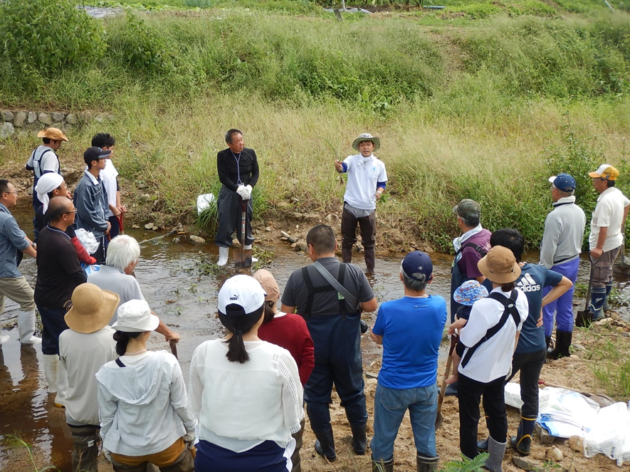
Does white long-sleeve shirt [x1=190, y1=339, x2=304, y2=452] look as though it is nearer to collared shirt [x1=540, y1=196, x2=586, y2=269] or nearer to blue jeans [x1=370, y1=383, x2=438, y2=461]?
A: blue jeans [x1=370, y1=383, x2=438, y2=461]

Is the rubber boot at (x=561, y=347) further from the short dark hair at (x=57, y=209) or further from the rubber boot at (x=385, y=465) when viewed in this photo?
the short dark hair at (x=57, y=209)

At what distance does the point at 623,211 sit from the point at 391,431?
4393mm

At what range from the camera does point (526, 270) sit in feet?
A: 13.7

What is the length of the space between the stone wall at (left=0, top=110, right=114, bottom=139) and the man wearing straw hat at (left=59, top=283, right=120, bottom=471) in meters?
10.5

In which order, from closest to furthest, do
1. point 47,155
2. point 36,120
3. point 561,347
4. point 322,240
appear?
point 322,240, point 561,347, point 47,155, point 36,120

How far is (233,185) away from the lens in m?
7.98

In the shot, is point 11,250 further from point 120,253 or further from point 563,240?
point 563,240

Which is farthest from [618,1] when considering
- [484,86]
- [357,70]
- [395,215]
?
[395,215]

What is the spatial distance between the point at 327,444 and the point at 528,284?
1.81 meters

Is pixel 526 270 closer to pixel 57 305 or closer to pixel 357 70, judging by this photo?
pixel 57 305

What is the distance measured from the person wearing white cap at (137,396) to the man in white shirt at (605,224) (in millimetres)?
5051

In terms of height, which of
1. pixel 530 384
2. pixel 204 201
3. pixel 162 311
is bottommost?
pixel 162 311

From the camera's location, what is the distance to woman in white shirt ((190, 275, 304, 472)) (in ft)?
9.23

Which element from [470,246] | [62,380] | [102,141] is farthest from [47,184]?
[470,246]
